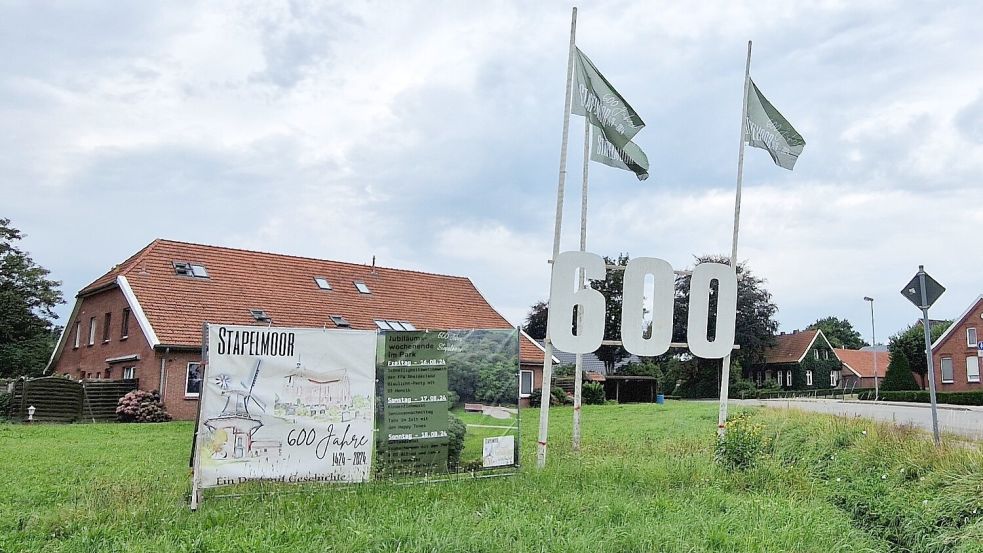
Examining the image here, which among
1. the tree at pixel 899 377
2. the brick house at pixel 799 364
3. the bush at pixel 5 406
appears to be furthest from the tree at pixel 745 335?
the bush at pixel 5 406

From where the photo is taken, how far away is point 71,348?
110 ft

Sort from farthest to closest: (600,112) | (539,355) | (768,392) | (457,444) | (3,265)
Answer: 1. (768,392)
2. (3,265)
3. (539,355)
4. (600,112)
5. (457,444)

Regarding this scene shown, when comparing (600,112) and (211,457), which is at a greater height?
(600,112)

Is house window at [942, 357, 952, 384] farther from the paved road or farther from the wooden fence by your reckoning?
the wooden fence

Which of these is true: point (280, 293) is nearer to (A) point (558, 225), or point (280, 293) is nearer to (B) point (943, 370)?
(A) point (558, 225)

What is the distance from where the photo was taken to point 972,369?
5162 cm

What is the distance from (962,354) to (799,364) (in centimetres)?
1767

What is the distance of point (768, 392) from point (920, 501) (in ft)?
181

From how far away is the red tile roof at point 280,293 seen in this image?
92.7 feet

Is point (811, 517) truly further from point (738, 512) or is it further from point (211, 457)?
point (211, 457)

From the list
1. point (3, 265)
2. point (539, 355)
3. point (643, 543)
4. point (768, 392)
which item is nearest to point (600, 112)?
point (643, 543)

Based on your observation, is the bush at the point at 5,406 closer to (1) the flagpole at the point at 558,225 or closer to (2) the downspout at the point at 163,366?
(2) the downspout at the point at 163,366

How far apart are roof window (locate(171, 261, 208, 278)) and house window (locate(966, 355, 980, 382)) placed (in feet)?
151

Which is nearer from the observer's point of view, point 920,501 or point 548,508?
point 548,508
